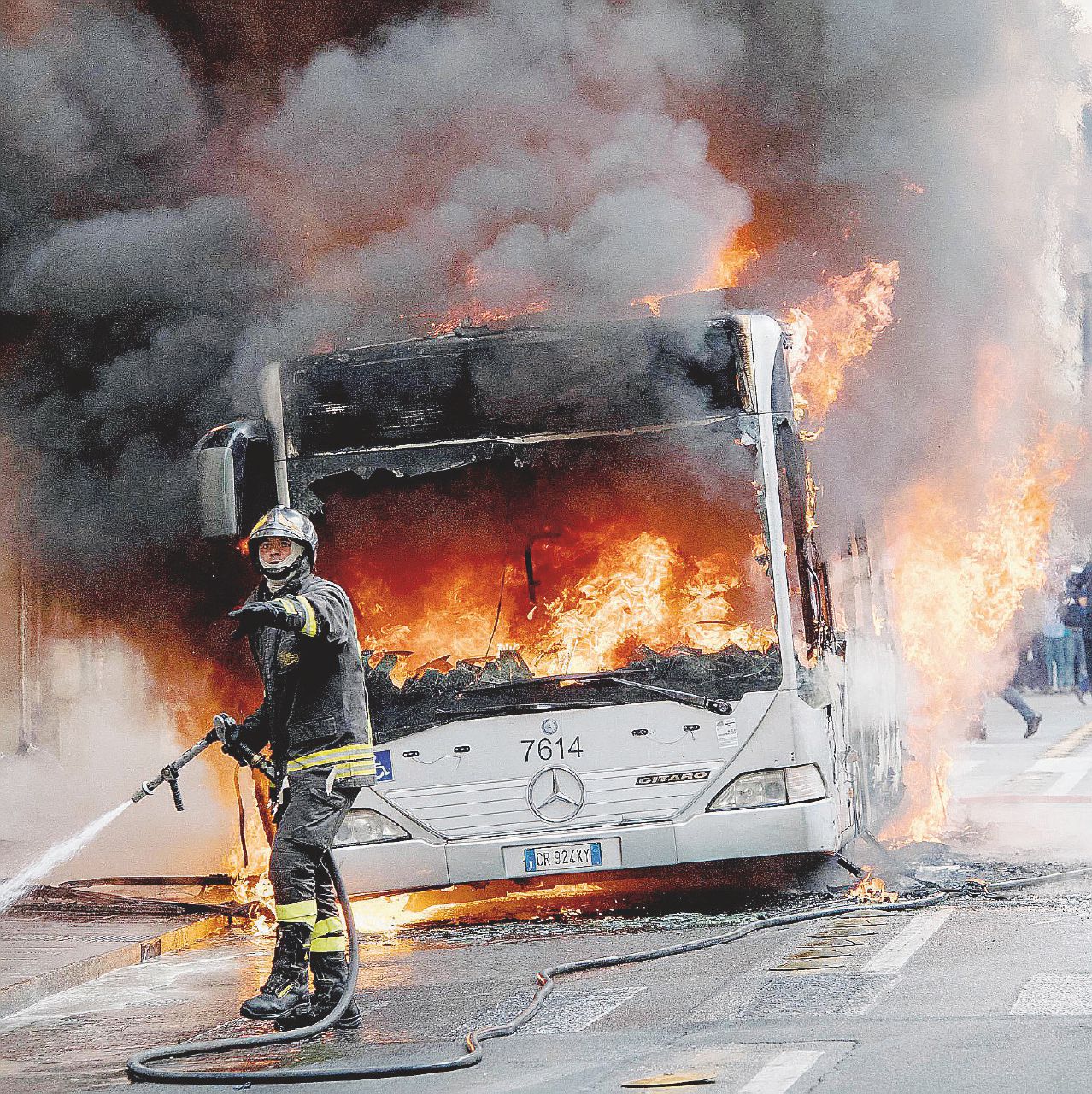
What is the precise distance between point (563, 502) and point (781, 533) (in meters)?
1.00

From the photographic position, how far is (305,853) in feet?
21.1

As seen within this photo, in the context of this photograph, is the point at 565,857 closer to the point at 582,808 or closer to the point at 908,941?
the point at 582,808

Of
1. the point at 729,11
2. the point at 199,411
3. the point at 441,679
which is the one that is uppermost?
the point at 729,11

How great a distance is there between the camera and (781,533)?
27.9ft

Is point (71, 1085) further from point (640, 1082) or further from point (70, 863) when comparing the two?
point (70, 863)

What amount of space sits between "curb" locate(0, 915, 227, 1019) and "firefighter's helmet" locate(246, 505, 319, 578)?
2172mm

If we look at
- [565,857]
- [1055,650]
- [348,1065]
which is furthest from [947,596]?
[1055,650]

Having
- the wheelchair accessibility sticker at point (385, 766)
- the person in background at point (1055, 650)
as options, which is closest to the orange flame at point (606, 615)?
the wheelchair accessibility sticker at point (385, 766)

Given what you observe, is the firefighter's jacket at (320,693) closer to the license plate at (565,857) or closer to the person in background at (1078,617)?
the license plate at (565,857)

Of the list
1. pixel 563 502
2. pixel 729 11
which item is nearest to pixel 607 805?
pixel 563 502

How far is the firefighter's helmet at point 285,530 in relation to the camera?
6637 mm

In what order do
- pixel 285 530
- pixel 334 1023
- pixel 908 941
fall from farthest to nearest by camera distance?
pixel 908 941 → pixel 285 530 → pixel 334 1023

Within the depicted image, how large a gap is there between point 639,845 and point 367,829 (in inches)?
49.3

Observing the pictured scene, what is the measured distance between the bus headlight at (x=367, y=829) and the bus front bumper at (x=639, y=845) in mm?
107
